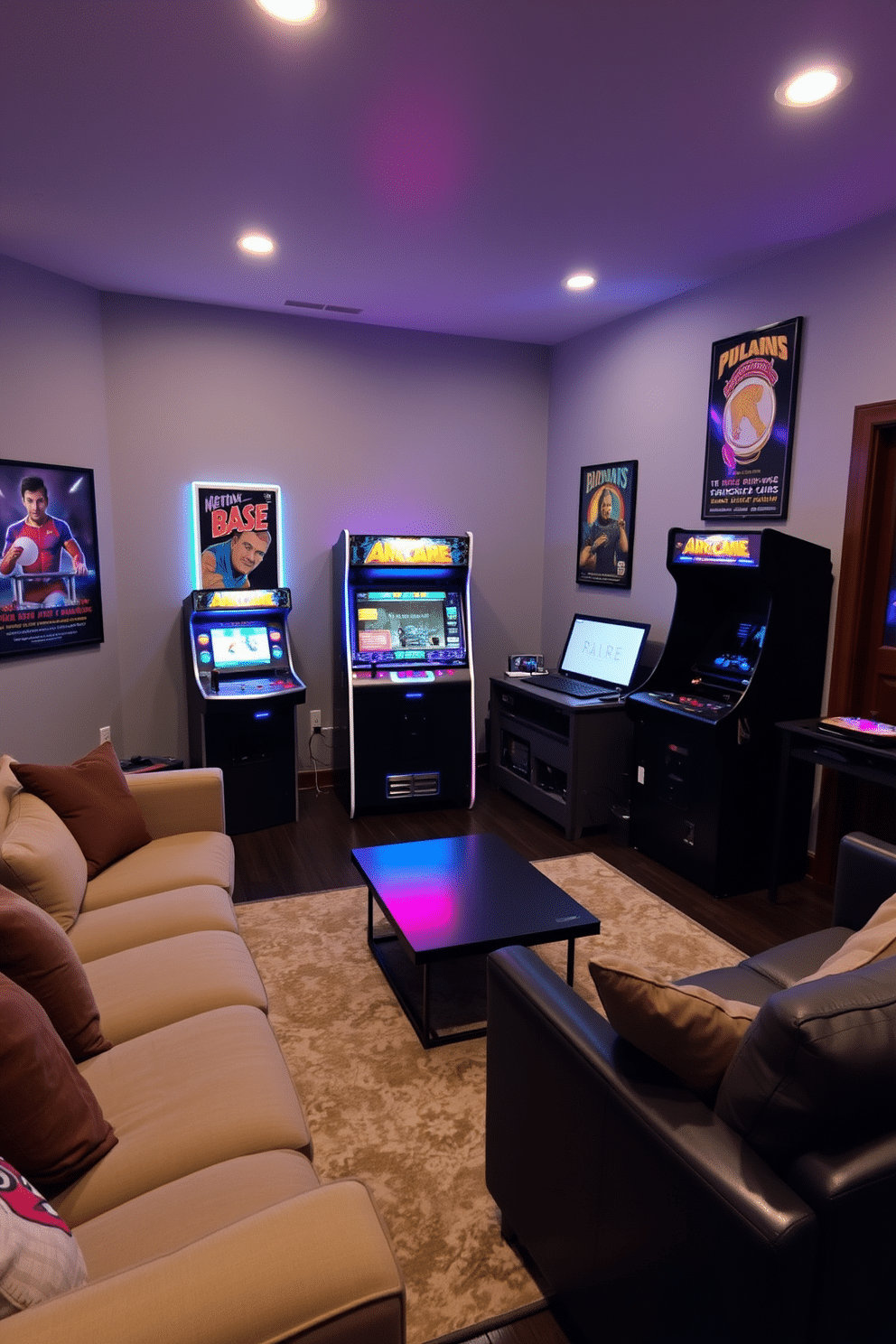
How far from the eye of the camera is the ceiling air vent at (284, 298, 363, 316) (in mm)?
4371

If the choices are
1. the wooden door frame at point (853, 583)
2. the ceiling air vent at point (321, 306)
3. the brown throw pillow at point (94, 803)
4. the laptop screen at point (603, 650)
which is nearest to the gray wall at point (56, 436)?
the ceiling air vent at point (321, 306)

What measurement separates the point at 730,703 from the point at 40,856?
2884 mm

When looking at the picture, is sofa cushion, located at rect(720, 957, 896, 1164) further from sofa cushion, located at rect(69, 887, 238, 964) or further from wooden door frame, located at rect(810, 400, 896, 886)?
wooden door frame, located at rect(810, 400, 896, 886)

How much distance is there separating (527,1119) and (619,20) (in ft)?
8.47

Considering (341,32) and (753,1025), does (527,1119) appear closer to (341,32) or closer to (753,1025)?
(753,1025)

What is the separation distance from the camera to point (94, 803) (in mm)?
2652

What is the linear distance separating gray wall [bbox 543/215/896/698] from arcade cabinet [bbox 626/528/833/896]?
337mm

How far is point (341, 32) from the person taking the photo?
2025mm

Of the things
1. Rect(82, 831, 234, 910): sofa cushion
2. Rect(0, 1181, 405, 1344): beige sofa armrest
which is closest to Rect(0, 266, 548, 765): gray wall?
Rect(82, 831, 234, 910): sofa cushion

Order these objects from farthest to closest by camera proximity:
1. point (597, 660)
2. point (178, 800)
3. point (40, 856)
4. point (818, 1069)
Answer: point (597, 660) < point (178, 800) < point (40, 856) < point (818, 1069)

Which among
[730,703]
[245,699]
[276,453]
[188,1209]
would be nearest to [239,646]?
[245,699]

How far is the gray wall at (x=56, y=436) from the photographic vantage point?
12.3 feet

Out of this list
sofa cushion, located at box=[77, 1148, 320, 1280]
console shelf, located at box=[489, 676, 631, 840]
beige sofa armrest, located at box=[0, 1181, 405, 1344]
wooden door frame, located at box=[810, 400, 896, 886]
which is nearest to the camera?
beige sofa armrest, located at box=[0, 1181, 405, 1344]

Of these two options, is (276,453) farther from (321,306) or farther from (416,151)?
(416,151)
